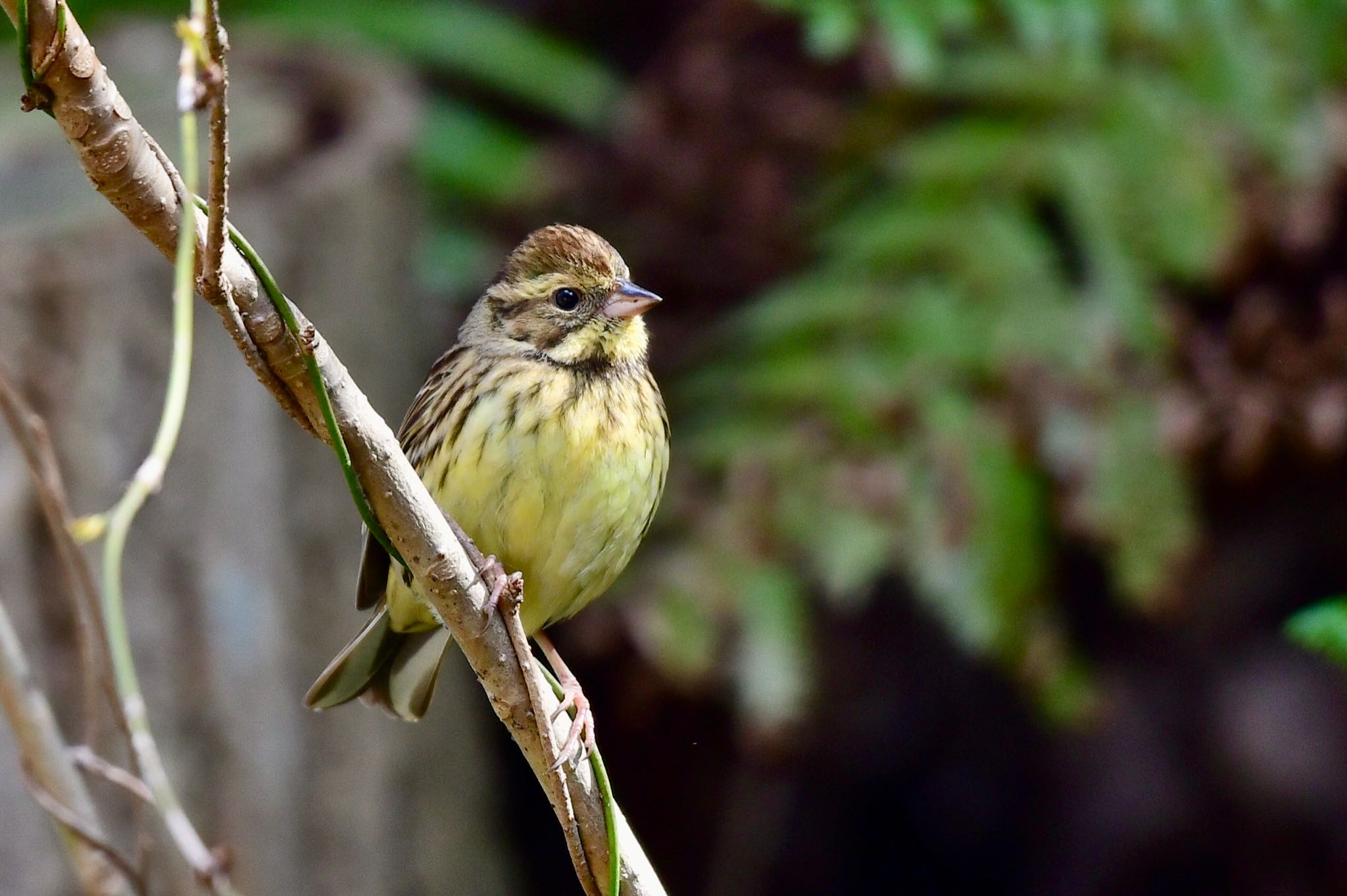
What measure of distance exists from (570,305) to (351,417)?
3.67 feet

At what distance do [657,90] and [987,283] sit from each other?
1.31 m

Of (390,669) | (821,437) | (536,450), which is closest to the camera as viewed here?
(536,450)

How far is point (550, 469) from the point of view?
2.32m

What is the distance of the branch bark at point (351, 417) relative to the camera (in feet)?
4.25

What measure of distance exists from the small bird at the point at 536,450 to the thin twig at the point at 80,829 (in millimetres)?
452

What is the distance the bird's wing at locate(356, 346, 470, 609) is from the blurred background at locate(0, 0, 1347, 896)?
1254 mm

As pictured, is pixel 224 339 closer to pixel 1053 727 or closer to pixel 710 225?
pixel 710 225

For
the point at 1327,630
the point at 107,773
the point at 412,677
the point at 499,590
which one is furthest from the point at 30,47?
the point at 412,677

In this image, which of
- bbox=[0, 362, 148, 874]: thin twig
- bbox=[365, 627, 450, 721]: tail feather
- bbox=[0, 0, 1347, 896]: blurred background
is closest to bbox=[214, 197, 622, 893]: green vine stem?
bbox=[0, 362, 148, 874]: thin twig

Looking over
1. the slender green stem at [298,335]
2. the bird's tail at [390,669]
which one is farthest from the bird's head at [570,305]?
the slender green stem at [298,335]

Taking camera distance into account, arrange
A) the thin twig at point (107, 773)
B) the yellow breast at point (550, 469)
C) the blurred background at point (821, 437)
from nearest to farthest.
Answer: the thin twig at point (107, 773) → the yellow breast at point (550, 469) → the blurred background at point (821, 437)

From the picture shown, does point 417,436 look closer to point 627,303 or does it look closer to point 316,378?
point 627,303

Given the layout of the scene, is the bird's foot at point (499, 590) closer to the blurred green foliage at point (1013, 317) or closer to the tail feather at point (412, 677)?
the tail feather at point (412, 677)

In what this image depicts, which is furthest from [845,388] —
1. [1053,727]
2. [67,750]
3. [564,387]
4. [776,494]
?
[67,750]
